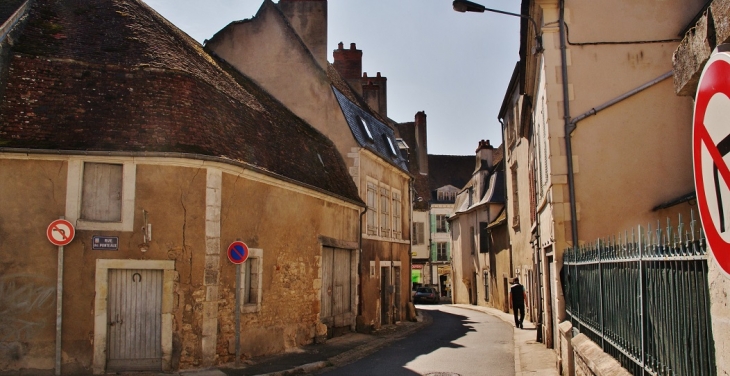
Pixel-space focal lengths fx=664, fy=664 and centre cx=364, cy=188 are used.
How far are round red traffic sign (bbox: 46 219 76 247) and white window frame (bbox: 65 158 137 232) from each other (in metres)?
0.35

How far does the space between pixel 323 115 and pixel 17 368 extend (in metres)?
11.7

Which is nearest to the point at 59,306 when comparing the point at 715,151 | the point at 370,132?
the point at 715,151

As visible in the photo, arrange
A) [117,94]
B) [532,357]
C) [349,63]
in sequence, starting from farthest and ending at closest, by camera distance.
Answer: [349,63] < [532,357] < [117,94]

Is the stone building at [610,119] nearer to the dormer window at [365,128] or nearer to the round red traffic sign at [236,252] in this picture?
the round red traffic sign at [236,252]

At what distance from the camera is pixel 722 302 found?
2.82m

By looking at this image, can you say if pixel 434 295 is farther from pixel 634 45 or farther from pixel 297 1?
pixel 634 45

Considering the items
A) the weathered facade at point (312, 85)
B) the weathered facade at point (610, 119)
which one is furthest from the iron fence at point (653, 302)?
the weathered facade at point (312, 85)

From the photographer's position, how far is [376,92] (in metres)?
31.3

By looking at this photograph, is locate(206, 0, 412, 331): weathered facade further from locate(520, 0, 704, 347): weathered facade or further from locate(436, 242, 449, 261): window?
locate(436, 242, 449, 261): window

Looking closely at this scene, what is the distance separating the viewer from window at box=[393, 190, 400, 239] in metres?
24.5

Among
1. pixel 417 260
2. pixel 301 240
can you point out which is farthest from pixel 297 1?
pixel 417 260

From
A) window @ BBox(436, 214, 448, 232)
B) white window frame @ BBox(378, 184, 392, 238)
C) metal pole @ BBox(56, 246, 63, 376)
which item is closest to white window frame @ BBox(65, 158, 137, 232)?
metal pole @ BBox(56, 246, 63, 376)

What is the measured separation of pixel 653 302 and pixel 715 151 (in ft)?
9.78

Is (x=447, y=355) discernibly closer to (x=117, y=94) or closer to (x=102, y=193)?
(x=102, y=193)
